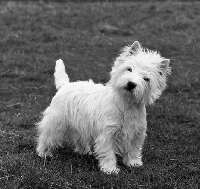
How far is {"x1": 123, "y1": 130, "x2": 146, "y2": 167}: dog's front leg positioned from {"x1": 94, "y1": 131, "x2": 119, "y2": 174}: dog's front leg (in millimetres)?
334

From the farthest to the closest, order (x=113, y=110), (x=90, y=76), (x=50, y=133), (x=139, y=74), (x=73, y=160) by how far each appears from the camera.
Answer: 1. (x=90, y=76)
2. (x=50, y=133)
3. (x=73, y=160)
4. (x=113, y=110)
5. (x=139, y=74)

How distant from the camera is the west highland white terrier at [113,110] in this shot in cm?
588

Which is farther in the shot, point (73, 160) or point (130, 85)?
point (73, 160)

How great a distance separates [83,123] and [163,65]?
1512 mm

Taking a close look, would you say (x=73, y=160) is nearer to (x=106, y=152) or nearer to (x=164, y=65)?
(x=106, y=152)

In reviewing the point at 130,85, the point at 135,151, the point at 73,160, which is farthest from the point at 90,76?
the point at 130,85

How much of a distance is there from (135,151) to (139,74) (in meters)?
1.33

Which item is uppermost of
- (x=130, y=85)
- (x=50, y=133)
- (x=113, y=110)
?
(x=130, y=85)

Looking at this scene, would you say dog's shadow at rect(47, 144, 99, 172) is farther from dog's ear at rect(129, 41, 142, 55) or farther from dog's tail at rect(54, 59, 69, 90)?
dog's ear at rect(129, 41, 142, 55)

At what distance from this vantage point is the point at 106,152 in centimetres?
613

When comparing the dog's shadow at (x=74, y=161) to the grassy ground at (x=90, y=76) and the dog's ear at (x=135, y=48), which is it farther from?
the dog's ear at (x=135, y=48)

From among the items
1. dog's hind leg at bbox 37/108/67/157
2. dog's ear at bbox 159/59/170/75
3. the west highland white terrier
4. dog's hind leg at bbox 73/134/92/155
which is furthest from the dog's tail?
dog's ear at bbox 159/59/170/75

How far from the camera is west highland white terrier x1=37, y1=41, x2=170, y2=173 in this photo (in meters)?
5.88

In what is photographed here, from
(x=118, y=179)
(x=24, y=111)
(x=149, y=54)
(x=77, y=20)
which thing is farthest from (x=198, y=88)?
(x=77, y=20)
